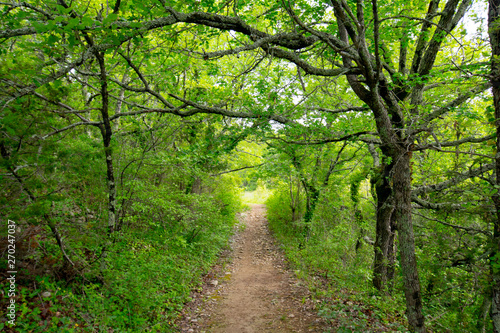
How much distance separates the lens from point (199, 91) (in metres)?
6.98

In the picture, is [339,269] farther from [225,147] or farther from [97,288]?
[97,288]

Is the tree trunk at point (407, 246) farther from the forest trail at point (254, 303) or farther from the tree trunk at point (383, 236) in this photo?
the forest trail at point (254, 303)

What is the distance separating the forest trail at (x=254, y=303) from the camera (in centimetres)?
512

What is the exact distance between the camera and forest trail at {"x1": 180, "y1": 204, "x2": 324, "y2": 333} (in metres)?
5.12

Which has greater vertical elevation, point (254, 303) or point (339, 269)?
point (339, 269)

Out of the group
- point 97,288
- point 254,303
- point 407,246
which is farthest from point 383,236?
point 97,288

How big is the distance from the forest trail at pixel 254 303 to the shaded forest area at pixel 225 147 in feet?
1.66

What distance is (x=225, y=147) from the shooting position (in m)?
5.30

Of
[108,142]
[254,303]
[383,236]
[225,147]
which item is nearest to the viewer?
[108,142]

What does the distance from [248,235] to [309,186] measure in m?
4.76

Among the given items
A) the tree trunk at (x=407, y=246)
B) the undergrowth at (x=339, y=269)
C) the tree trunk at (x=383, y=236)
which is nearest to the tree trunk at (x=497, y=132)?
the tree trunk at (x=407, y=246)

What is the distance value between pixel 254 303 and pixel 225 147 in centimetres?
385

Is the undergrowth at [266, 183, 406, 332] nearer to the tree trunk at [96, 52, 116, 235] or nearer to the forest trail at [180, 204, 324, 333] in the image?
the forest trail at [180, 204, 324, 333]

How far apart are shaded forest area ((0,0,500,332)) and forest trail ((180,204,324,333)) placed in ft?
1.66
